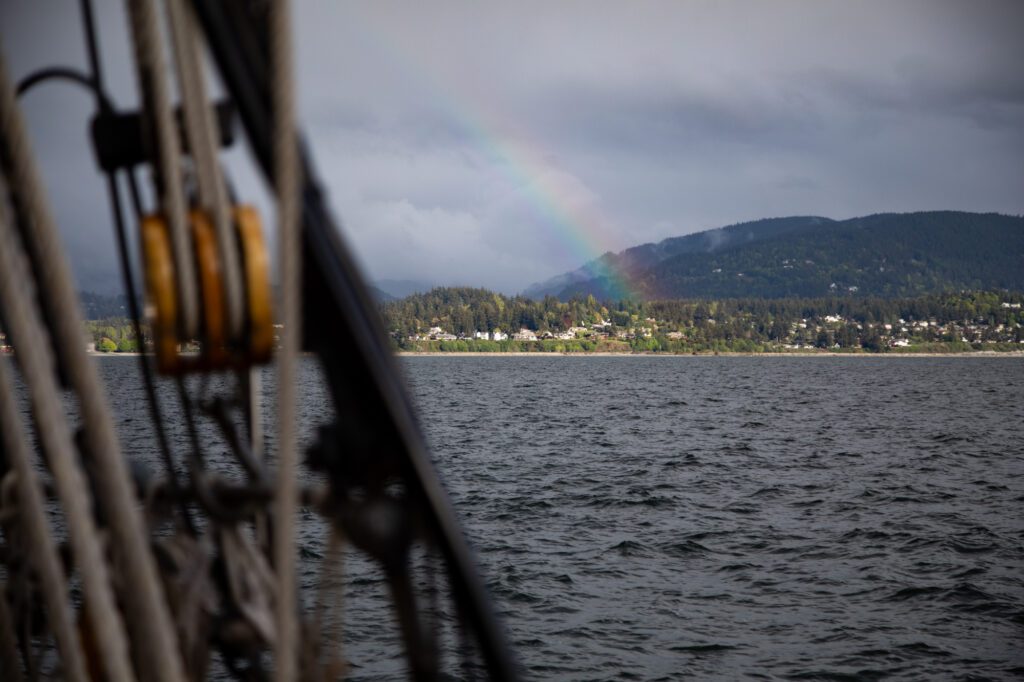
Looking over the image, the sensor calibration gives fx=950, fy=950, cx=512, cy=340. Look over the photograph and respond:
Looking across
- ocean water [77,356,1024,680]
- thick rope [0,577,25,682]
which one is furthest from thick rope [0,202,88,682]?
ocean water [77,356,1024,680]

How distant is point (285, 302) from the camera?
6.98 feet

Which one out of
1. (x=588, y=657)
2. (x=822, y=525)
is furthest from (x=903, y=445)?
(x=588, y=657)

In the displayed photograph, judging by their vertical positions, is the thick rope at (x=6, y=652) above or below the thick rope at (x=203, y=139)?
below

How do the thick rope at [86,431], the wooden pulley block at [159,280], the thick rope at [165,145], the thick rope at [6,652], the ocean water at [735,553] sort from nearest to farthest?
the thick rope at [86,431] → the thick rope at [165,145] → the wooden pulley block at [159,280] → the thick rope at [6,652] → the ocean water at [735,553]

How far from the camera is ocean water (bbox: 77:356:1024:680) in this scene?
12.8 meters

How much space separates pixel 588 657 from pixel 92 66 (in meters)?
11.1

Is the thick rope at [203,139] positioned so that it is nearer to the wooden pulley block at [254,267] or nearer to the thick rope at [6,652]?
the wooden pulley block at [254,267]

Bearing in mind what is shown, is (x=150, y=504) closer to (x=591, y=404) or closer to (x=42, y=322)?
(x=42, y=322)

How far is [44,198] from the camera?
2.03 meters

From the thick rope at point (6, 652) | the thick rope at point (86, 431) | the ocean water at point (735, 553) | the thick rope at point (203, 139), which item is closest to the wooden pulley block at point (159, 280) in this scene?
the thick rope at point (203, 139)

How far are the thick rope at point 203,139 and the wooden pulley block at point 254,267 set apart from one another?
1.0 inches

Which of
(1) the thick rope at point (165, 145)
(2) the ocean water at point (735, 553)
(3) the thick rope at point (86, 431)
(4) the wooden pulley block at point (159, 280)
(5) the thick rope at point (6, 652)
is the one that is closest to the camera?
(3) the thick rope at point (86, 431)

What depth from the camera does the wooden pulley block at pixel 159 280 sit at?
229 cm

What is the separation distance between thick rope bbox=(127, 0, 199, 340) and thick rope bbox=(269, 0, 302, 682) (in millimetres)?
283
